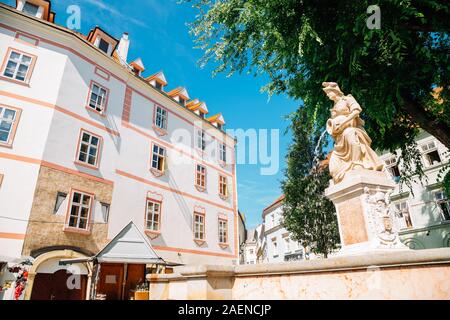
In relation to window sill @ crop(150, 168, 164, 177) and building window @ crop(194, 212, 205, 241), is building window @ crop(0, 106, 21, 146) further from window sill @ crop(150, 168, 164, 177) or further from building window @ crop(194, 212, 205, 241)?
building window @ crop(194, 212, 205, 241)

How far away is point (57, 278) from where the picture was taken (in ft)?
39.5

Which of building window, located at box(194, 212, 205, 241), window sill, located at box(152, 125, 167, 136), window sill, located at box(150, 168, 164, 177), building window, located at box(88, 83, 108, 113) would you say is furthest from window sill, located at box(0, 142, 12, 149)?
building window, located at box(194, 212, 205, 241)

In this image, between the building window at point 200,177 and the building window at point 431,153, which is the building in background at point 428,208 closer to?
the building window at point 431,153

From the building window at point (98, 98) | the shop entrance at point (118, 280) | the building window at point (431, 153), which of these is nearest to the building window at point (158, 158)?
the building window at point (98, 98)

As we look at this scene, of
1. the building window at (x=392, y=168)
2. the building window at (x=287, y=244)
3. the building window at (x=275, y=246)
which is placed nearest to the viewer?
the building window at (x=392, y=168)

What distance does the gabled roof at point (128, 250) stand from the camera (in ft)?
33.2

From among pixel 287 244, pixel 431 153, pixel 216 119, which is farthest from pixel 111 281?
pixel 287 244

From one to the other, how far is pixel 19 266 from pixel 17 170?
3850 mm

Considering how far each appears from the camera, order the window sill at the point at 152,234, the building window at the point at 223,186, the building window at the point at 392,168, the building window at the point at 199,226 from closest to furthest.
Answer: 1. the window sill at the point at 152,234
2. the building window at the point at 199,226
3. the building window at the point at 392,168
4. the building window at the point at 223,186

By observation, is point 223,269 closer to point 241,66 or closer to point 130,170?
point 241,66

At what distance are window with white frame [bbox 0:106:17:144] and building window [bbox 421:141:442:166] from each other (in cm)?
2475

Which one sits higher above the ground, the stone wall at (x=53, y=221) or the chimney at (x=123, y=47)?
the chimney at (x=123, y=47)

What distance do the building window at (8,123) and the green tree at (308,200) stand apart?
13843mm
